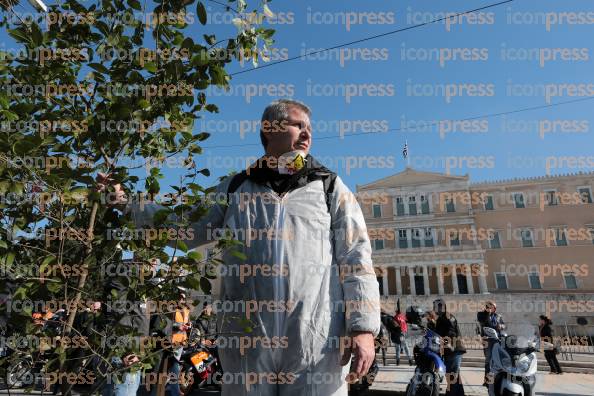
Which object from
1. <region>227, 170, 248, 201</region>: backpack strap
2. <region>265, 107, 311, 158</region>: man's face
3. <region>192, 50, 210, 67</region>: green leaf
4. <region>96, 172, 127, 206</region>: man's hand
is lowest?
<region>96, 172, 127, 206</region>: man's hand

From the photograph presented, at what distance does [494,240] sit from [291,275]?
44353mm

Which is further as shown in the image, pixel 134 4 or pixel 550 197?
pixel 550 197

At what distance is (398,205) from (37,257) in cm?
4508

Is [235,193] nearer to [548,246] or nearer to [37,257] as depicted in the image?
[37,257]

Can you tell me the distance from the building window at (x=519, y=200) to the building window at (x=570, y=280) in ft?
24.5

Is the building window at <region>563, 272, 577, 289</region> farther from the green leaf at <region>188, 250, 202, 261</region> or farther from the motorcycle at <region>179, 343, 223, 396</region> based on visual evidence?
the green leaf at <region>188, 250, 202, 261</region>

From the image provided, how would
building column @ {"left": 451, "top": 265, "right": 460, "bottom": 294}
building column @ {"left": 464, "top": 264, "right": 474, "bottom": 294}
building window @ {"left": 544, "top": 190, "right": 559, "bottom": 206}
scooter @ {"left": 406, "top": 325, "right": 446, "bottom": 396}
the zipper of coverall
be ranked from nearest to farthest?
1. the zipper of coverall
2. scooter @ {"left": 406, "top": 325, "right": 446, "bottom": 396}
3. building column @ {"left": 464, "top": 264, "right": 474, "bottom": 294}
4. building window @ {"left": 544, "top": 190, "right": 559, "bottom": 206}
5. building column @ {"left": 451, "top": 265, "right": 460, "bottom": 294}

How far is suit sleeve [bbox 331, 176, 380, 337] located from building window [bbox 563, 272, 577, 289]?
43.5 metres

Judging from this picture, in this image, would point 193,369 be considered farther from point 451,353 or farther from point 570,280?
point 570,280

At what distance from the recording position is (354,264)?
1.92m

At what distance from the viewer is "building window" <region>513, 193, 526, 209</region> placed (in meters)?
40.0

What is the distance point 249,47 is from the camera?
6.51 ft

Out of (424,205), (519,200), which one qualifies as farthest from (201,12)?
(519,200)

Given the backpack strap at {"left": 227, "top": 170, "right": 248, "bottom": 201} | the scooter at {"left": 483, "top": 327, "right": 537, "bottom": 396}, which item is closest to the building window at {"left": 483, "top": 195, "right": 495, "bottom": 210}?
the scooter at {"left": 483, "top": 327, "right": 537, "bottom": 396}
